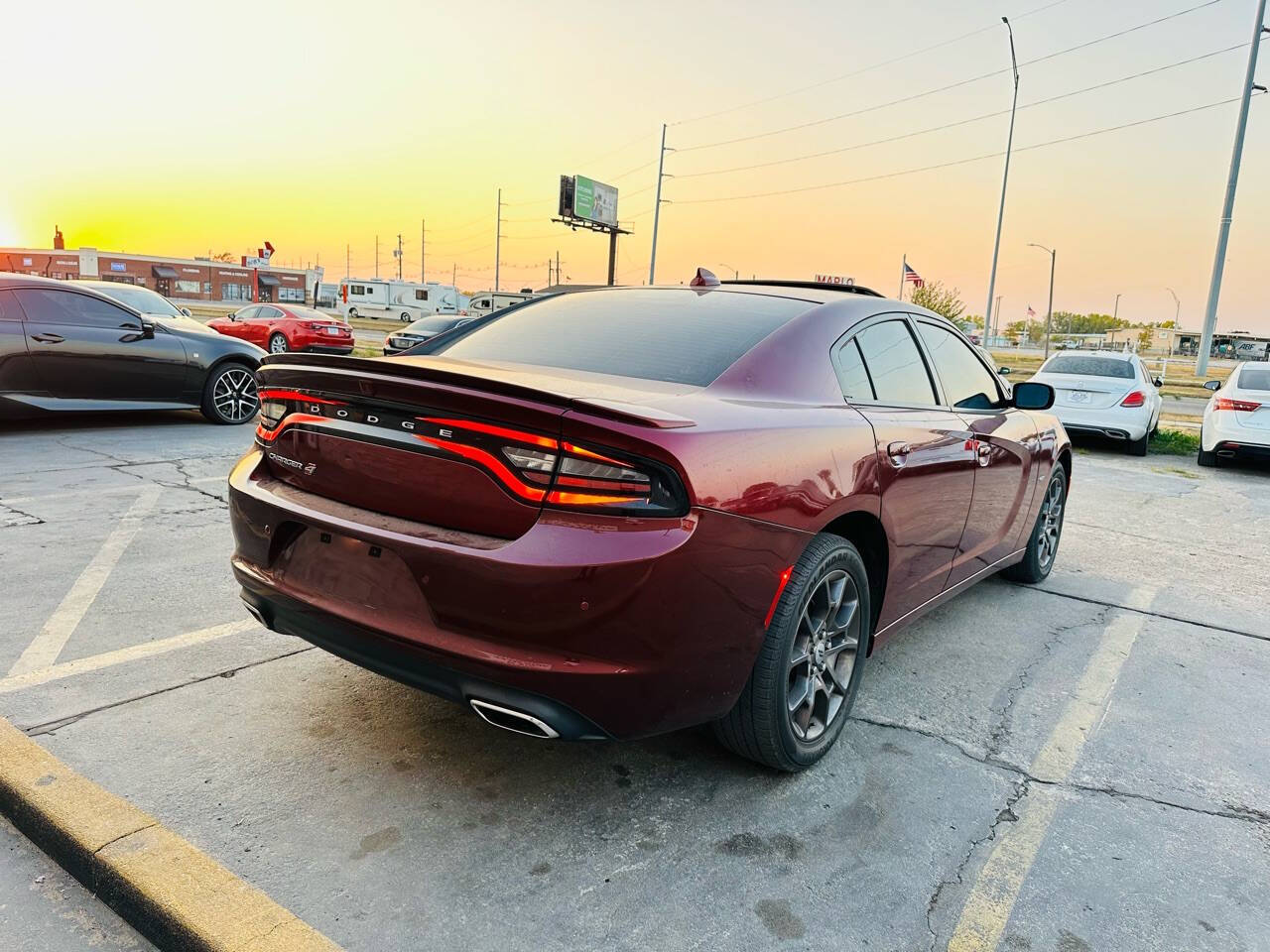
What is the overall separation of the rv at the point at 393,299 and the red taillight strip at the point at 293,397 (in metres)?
56.0

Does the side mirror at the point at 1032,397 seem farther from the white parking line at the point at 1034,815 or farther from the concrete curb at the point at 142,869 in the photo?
the concrete curb at the point at 142,869

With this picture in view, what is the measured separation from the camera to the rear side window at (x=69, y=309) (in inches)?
310

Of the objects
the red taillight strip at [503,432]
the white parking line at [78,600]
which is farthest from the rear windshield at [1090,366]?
the red taillight strip at [503,432]

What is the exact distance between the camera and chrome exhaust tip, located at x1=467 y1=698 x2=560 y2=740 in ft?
6.97

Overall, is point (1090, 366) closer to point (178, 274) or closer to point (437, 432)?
point (437, 432)

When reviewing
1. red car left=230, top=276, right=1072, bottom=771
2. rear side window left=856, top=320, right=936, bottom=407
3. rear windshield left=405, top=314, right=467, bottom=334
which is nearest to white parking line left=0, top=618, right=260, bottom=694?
red car left=230, top=276, right=1072, bottom=771

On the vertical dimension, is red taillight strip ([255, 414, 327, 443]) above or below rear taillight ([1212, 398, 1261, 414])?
below

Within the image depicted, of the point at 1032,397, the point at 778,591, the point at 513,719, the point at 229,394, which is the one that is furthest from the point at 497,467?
the point at 229,394

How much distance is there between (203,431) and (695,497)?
8.29 meters

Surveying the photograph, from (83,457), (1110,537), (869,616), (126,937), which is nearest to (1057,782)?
(869,616)

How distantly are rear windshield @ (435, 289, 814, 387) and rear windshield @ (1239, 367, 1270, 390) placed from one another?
10068 mm

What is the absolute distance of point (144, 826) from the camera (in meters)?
2.22

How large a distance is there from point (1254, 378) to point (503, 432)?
11.8 meters

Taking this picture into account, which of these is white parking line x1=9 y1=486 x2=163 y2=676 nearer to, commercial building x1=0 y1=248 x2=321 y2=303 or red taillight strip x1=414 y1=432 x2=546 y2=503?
red taillight strip x1=414 y1=432 x2=546 y2=503
